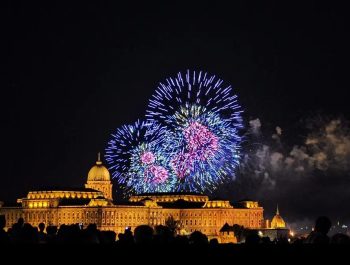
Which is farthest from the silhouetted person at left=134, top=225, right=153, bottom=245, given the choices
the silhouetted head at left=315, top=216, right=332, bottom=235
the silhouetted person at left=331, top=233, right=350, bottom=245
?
the silhouetted head at left=315, top=216, right=332, bottom=235

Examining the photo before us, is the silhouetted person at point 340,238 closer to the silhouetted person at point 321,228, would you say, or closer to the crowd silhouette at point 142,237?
the crowd silhouette at point 142,237

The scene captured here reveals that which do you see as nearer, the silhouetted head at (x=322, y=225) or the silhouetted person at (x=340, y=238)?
the silhouetted person at (x=340, y=238)

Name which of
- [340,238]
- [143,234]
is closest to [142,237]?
[143,234]

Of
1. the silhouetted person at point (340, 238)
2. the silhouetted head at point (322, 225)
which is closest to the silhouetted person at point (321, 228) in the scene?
the silhouetted head at point (322, 225)

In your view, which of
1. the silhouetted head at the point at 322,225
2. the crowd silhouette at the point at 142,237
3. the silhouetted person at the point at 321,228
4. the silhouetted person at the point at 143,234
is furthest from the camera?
the silhouetted head at the point at 322,225

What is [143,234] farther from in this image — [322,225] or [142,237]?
[322,225]

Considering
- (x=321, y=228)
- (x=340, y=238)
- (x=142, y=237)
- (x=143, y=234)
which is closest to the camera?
(x=142, y=237)

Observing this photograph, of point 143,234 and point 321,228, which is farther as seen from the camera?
point 321,228

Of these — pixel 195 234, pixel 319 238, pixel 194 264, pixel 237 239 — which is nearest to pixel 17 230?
pixel 195 234

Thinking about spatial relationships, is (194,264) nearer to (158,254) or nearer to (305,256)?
(158,254)

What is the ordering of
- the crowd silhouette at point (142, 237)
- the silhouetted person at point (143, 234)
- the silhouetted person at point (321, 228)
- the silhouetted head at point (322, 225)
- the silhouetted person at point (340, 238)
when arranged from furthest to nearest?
the silhouetted head at point (322, 225) → the silhouetted person at point (321, 228) → the silhouetted person at point (340, 238) → the silhouetted person at point (143, 234) → the crowd silhouette at point (142, 237)

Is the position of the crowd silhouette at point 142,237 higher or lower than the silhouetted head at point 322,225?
lower
